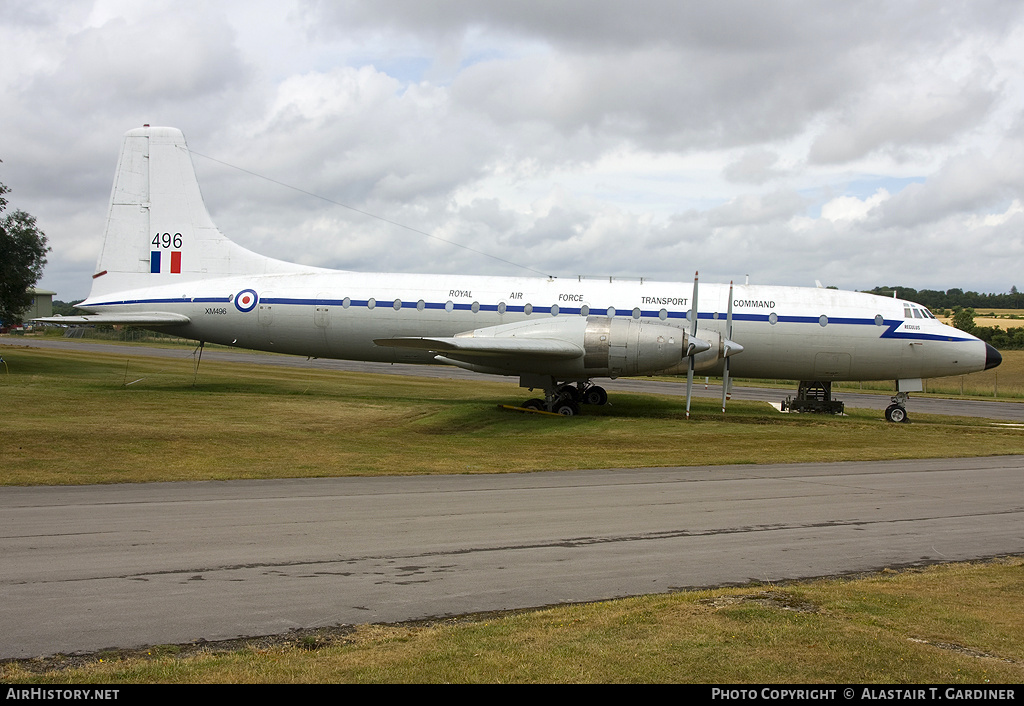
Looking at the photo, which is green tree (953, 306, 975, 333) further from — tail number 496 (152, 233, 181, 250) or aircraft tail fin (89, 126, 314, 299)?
tail number 496 (152, 233, 181, 250)

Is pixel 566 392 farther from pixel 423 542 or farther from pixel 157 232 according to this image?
pixel 157 232

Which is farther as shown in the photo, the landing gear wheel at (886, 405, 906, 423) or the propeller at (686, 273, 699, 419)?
the landing gear wheel at (886, 405, 906, 423)

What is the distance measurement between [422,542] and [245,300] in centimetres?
2015

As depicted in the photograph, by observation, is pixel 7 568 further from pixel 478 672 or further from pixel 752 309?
pixel 752 309

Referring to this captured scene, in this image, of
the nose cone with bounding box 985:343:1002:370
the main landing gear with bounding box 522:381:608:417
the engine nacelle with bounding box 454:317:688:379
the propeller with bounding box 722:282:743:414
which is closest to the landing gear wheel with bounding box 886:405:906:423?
the nose cone with bounding box 985:343:1002:370

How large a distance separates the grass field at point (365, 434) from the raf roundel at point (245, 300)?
3.13 m

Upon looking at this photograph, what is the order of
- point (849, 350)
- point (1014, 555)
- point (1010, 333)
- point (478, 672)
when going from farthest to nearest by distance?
point (1010, 333), point (849, 350), point (1014, 555), point (478, 672)

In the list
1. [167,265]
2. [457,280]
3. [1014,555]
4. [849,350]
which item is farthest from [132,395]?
[1014,555]

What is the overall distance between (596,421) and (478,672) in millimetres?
18481

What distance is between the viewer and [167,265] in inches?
1150

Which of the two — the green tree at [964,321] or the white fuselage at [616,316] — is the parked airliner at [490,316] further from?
the green tree at [964,321]

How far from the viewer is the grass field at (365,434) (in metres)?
16.1

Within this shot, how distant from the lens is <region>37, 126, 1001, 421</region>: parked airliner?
23766mm

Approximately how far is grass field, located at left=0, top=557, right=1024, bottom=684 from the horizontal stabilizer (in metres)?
15.4
